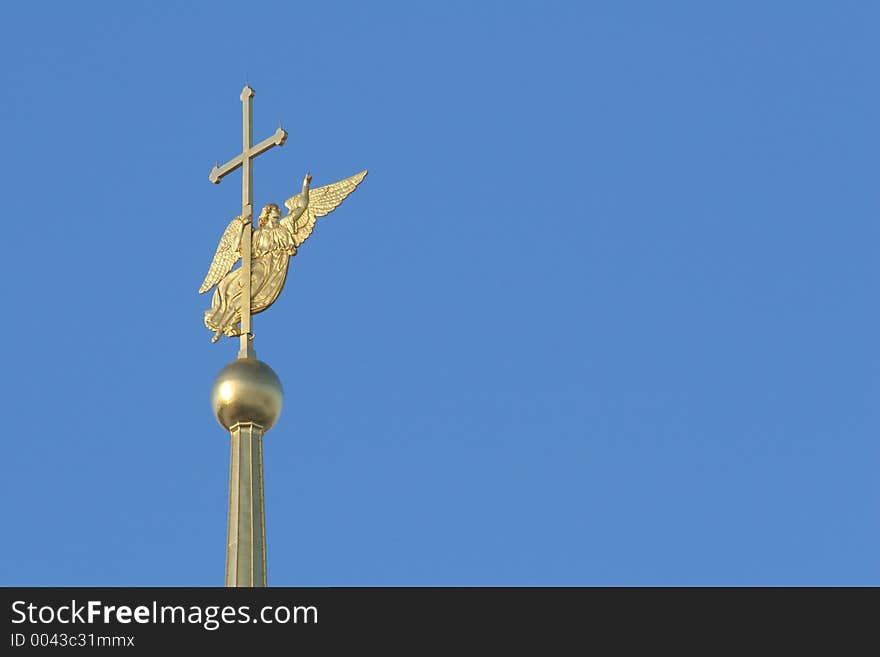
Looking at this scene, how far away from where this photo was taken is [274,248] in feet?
115

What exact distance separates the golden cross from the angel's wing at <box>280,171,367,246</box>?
748 mm

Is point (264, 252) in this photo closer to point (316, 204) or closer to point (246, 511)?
point (316, 204)

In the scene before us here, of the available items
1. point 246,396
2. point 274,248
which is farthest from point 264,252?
point 246,396

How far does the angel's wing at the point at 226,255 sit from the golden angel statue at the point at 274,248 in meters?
0.32

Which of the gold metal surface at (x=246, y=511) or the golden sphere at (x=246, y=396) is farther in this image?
the golden sphere at (x=246, y=396)

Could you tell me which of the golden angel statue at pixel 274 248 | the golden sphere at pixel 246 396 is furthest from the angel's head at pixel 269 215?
the golden sphere at pixel 246 396

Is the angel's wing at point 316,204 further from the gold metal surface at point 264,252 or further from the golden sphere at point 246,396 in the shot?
the golden sphere at point 246,396

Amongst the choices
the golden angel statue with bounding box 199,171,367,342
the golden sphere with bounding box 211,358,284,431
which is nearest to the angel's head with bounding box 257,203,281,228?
the golden angel statue with bounding box 199,171,367,342

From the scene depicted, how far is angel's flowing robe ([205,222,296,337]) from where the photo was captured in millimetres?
34938

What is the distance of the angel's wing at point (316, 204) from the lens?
115 feet
